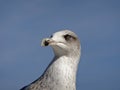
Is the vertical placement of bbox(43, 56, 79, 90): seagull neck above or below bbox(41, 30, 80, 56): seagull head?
below

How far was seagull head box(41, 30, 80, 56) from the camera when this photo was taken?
19719 millimetres

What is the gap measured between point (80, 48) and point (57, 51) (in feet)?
2.94

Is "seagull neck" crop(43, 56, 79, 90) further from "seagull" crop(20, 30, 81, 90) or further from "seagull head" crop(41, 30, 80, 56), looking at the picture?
"seagull head" crop(41, 30, 80, 56)

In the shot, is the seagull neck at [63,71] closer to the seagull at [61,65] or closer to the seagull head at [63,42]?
the seagull at [61,65]

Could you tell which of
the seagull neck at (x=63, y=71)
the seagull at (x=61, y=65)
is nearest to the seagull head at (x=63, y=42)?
A: the seagull at (x=61, y=65)

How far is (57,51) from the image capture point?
20.0 m

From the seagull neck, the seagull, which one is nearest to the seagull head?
the seagull

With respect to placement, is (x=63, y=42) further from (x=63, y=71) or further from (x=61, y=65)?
(x=63, y=71)

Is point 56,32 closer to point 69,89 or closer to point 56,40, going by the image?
point 56,40

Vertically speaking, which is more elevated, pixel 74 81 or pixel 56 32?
pixel 56 32

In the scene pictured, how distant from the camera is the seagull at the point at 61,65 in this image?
19.6 meters

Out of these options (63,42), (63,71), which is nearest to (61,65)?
(63,71)

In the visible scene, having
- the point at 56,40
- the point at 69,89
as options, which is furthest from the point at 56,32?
the point at 69,89

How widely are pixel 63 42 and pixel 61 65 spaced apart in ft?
2.29
